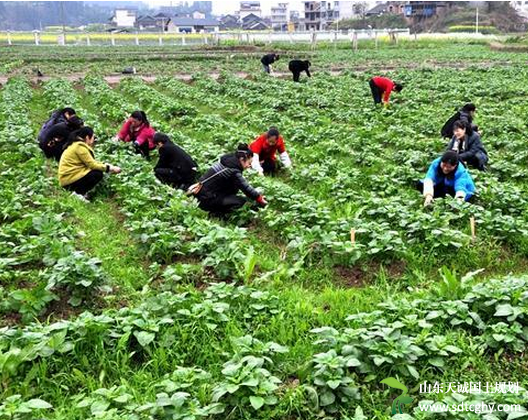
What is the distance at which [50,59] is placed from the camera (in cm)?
3681

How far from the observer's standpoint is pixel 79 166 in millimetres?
8680

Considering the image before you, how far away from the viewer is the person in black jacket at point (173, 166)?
888cm

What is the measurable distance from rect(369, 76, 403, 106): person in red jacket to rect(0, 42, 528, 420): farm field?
4.03 m

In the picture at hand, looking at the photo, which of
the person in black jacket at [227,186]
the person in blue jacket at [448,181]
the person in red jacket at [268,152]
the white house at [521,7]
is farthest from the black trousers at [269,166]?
the white house at [521,7]

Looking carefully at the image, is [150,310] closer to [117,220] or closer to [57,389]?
[57,389]

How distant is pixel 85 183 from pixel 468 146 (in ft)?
21.5

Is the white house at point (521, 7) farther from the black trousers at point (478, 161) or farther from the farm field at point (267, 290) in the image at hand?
the farm field at point (267, 290)

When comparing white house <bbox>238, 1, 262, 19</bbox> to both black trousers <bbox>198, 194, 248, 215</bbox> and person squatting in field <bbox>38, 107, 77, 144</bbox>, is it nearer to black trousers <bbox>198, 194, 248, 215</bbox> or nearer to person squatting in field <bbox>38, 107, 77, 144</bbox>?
person squatting in field <bbox>38, 107, 77, 144</bbox>

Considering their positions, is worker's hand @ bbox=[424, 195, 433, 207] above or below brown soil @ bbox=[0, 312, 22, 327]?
above

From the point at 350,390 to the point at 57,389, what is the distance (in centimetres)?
211

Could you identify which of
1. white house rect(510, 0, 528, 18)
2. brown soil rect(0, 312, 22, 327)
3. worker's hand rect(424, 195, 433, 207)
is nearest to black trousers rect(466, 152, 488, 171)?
worker's hand rect(424, 195, 433, 207)

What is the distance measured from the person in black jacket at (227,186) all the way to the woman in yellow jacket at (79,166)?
203cm

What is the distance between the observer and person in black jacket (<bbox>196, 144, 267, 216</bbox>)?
7543 millimetres

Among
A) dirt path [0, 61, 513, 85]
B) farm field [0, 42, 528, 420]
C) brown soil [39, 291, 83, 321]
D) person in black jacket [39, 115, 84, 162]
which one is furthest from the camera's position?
dirt path [0, 61, 513, 85]
